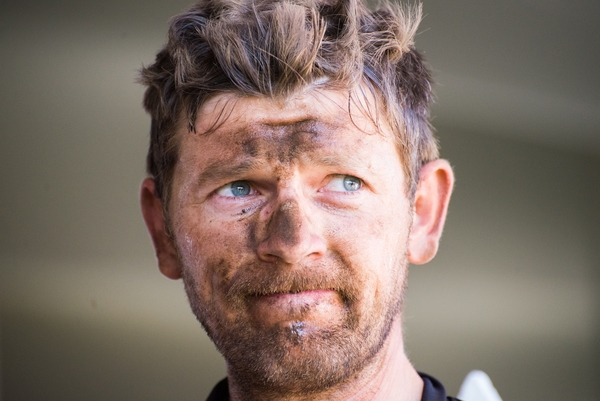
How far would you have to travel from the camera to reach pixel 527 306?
2988mm

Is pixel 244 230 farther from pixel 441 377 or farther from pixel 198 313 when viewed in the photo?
pixel 441 377

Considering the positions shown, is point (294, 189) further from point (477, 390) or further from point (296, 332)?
point (477, 390)

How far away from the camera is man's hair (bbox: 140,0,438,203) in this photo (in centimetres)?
168

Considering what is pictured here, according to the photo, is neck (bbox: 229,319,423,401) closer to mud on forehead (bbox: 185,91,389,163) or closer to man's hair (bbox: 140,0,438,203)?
man's hair (bbox: 140,0,438,203)

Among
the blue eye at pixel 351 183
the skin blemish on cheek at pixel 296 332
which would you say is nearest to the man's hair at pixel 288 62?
the blue eye at pixel 351 183

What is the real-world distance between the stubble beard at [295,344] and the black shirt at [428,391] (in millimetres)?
227

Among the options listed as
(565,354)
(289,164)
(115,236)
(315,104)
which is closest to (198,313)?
(289,164)

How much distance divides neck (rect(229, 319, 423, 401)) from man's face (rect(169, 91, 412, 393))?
4 centimetres

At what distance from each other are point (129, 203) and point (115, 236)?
155mm

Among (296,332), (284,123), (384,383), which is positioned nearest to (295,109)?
(284,123)

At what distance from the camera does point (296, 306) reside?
63.3 inches

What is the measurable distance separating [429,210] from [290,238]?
53 cm

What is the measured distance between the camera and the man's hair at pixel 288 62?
1.68 metres

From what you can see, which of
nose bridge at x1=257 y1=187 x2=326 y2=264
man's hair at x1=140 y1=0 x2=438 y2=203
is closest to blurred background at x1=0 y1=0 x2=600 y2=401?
man's hair at x1=140 y1=0 x2=438 y2=203
